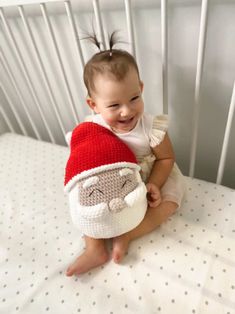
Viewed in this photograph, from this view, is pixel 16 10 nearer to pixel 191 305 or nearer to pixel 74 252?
pixel 74 252

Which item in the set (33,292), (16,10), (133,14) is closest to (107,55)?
(133,14)

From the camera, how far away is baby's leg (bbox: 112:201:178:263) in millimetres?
640

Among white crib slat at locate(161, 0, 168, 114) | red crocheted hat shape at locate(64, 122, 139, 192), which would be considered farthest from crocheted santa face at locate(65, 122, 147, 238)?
white crib slat at locate(161, 0, 168, 114)

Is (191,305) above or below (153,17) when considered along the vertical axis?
below

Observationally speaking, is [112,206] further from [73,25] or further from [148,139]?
[73,25]

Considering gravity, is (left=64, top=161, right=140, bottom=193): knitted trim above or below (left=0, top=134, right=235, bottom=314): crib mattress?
above

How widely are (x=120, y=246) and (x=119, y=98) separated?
13.3 inches

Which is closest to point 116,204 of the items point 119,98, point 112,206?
point 112,206

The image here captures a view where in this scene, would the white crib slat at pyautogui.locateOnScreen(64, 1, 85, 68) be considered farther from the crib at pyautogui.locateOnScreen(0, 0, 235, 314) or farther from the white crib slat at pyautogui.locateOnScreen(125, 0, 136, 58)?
the white crib slat at pyautogui.locateOnScreen(125, 0, 136, 58)

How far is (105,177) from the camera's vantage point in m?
0.59

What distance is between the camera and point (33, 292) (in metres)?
0.63

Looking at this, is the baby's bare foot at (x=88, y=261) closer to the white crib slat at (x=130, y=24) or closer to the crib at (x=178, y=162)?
the crib at (x=178, y=162)

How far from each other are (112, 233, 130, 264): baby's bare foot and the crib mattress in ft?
0.06

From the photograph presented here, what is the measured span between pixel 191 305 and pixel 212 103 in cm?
50
